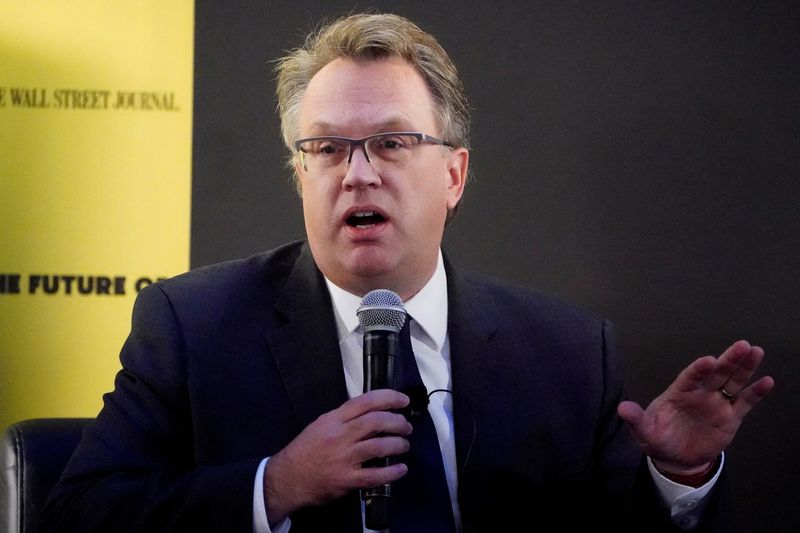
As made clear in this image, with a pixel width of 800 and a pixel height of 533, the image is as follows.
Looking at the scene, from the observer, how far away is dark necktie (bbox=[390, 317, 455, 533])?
6.07 feet

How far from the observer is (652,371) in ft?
9.56

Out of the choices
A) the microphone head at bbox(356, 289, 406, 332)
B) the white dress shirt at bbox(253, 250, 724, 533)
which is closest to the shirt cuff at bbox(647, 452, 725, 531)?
the white dress shirt at bbox(253, 250, 724, 533)

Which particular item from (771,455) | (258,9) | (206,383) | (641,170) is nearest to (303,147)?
(206,383)

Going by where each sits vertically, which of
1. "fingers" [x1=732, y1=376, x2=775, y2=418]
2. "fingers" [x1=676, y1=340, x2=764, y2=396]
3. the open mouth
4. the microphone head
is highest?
the open mouth

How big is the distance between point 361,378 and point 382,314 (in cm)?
49

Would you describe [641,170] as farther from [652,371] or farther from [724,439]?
[724,439]

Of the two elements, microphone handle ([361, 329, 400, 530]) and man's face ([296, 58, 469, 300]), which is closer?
microphone handle ([361, 329, 400, 530])

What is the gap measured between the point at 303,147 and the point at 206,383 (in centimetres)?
53

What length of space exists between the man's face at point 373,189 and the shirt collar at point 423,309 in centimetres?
2

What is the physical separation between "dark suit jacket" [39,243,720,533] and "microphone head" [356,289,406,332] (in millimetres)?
377

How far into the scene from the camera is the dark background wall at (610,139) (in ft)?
9.45

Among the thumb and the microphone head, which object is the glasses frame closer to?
the microphone head

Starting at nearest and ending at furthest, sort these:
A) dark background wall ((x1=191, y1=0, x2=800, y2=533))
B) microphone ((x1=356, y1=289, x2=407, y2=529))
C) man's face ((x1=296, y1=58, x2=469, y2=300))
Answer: microphone ((x1=356, y1=289, x2=407, y2=529)), man's face ((x1=296, y1=58, x2=469, y2=300)), dark background wall ((x1=191, y1=0, x2=800, y2=533))

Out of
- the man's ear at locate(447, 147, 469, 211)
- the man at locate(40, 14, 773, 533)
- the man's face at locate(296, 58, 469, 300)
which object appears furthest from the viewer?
the man's ear at locate(447, 147, 469, 211)
